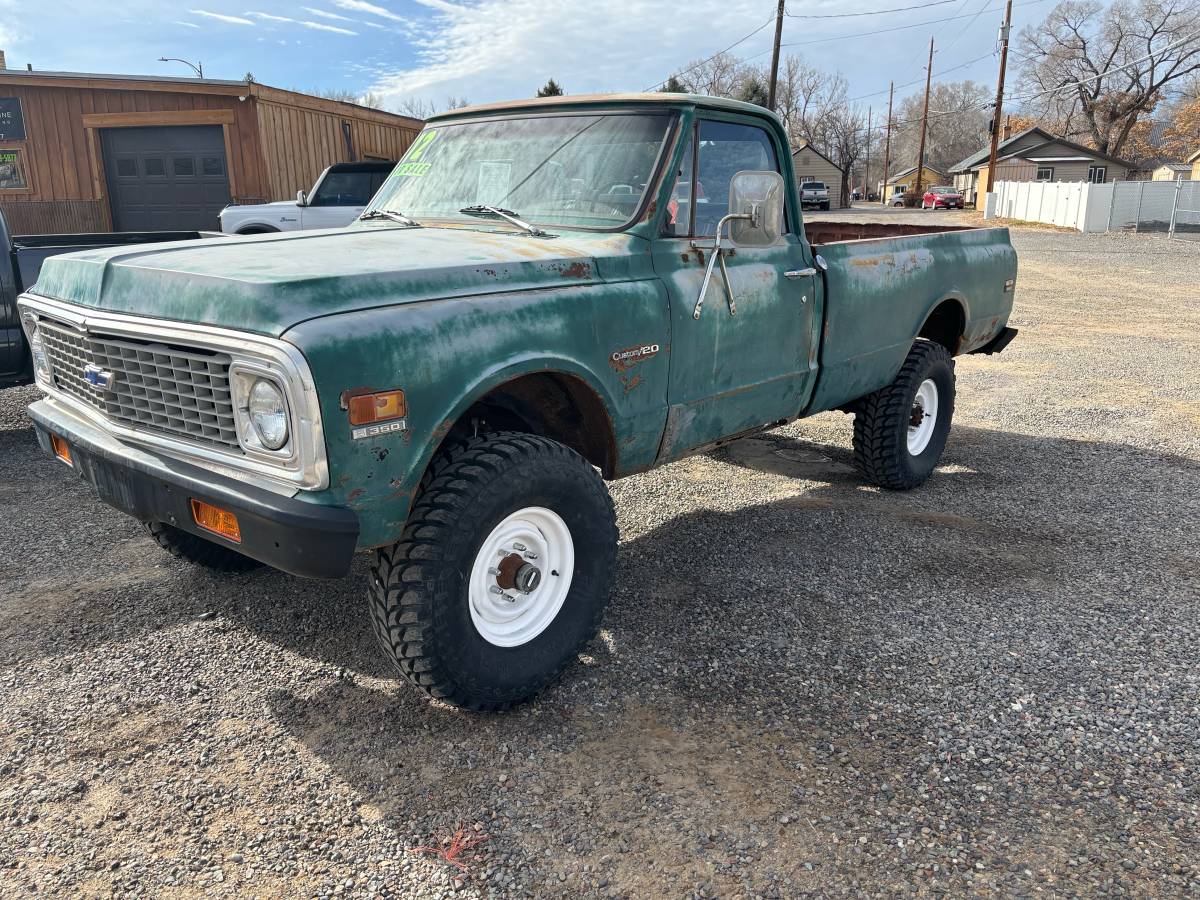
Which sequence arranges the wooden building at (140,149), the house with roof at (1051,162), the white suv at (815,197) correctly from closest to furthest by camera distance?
the wooden building at (140,149)
the white suv at (815,197)
the house with roof at (1051,162)

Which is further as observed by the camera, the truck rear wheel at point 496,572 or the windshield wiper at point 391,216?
the windshield wiper at point 391,216

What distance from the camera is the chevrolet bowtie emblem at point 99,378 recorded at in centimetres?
304

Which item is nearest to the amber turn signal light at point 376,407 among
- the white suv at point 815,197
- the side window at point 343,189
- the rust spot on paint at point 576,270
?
the rust spot on paint at point 576,270

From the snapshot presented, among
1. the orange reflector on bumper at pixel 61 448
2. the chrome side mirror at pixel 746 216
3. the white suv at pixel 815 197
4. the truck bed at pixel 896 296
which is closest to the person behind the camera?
the orange reflector on bumper at pixel 61 448

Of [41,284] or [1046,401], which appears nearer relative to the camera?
[41,284]

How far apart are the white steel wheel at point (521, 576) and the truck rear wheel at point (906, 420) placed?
2.72 metres

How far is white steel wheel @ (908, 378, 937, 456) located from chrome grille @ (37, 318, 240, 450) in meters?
4.22

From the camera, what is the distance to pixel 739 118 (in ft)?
13.8

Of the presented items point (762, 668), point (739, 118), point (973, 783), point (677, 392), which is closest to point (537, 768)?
point (762, 668)

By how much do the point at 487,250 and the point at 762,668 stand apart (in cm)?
183

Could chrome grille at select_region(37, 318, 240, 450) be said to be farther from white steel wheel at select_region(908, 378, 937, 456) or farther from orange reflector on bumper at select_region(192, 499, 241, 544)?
white steel wheel at select_region(908, 378, 937, 456)

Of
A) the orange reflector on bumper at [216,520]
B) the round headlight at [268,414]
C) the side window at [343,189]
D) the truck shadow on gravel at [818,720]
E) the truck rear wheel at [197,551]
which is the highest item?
the side window at [343,189]

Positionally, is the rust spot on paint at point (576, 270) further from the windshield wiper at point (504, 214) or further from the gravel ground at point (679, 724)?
the gravel ground at point (679, 724)

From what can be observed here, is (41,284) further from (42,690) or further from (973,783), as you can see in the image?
(973,783)
